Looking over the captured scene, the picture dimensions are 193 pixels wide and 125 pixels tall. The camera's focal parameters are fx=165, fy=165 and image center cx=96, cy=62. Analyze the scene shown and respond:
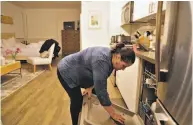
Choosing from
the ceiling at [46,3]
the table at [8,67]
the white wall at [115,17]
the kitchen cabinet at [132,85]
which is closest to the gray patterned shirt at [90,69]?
the kitchen cabinet at [132,85]

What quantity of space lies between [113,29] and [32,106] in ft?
8.99

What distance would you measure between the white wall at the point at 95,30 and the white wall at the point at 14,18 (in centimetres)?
382

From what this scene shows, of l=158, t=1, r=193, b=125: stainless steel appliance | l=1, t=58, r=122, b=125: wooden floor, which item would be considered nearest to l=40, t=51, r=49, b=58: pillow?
l=1, t=58, r=122, b=125: wooden floor

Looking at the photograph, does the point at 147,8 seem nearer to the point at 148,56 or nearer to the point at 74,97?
the point at 148,56

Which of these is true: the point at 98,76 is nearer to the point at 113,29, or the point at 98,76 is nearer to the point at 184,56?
the point at 184,56

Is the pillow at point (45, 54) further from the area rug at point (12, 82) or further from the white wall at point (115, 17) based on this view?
the white wall at point (115, 17)

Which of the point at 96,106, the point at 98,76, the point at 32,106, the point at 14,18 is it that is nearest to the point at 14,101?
the point at 32,106

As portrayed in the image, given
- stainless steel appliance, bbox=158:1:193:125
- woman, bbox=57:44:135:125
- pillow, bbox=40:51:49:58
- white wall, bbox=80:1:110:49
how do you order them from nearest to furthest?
1. stainless steel appliance, bbox=158:1:193:125
2. woman, bbox=57:44:135:125
3. white wall, bbox=80:1:110:49
4. pillow, bbox=40:51:49:58

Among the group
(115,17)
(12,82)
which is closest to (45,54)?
(12,82)

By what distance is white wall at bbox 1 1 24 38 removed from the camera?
22.3 ft

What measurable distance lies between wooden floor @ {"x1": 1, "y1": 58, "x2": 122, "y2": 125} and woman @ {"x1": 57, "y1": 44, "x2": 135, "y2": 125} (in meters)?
0.58

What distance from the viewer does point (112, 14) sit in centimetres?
420

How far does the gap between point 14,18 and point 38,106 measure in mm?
6449

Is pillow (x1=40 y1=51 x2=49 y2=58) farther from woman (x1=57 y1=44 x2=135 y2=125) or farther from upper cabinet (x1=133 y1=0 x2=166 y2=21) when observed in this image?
woman (x1=57 y1=44 x2=135 y2=125)
